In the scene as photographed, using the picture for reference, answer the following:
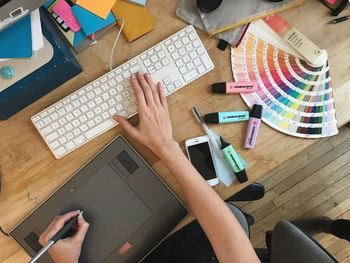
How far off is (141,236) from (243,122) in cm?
37

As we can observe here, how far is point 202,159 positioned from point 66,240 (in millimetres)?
368

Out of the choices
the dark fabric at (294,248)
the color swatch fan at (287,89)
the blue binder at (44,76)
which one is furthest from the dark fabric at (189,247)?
the blue binder at (44,76)

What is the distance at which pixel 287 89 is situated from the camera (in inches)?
38.7

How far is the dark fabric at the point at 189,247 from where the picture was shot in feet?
3.92

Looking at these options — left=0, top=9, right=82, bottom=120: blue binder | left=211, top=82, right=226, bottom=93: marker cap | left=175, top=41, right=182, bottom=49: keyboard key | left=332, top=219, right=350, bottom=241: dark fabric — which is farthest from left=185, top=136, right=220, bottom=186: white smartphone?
left=332, top=219, right=350, bottom=241: dark fabric

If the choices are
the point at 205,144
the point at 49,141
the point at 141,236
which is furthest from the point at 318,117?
the point at 49,141

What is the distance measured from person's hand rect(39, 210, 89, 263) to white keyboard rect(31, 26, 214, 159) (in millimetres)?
148

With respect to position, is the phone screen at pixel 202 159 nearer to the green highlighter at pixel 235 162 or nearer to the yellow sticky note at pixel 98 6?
the green highlighter at pixel 235 162

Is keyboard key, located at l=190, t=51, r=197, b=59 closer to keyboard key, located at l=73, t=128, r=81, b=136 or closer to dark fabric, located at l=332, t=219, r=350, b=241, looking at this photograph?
keyboard key, located at l=73, t=128, r=81, b=136

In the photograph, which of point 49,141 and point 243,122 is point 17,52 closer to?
point 49,141

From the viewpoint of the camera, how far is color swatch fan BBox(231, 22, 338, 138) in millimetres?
977

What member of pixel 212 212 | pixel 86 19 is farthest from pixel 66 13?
pixel 212 212

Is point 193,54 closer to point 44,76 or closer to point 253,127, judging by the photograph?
point 253,127

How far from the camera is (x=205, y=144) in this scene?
982 millimetres
